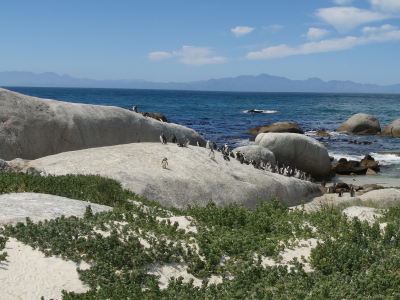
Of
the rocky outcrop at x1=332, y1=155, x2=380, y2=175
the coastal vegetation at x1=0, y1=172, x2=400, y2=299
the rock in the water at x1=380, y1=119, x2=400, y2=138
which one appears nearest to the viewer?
the coastal vegetation at x1=0, y1=172, x2=400, y2=299

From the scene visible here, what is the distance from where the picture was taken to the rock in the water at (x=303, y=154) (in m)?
27.6

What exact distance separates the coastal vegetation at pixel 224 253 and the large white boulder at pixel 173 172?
3702 mm

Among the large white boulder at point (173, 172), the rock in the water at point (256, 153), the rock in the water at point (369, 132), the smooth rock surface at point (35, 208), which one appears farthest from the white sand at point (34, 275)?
the rock in the water at point (369, 132)

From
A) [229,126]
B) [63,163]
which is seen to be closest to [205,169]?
[63,163]

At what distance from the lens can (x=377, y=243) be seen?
7828mm

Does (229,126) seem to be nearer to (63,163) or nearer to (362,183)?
(362,183)

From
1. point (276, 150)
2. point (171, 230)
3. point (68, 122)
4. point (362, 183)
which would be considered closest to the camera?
point (171, 230)

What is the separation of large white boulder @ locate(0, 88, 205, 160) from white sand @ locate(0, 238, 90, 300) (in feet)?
30.6

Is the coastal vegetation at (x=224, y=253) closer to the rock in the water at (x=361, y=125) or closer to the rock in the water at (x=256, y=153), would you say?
the rock in the water at (x=256, y=153)

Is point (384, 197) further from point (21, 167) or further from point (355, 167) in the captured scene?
point (21, 167)

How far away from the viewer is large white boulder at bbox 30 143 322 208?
1252 cm

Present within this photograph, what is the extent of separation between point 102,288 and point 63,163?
8.71 meters

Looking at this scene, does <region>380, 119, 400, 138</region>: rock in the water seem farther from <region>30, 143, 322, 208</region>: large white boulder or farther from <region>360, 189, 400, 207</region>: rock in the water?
<region>30, 143, 322, 208</region>: large white boulder

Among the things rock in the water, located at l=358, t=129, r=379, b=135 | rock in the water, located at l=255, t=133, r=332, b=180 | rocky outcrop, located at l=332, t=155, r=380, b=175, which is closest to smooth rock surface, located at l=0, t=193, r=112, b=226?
rock in the water, located at l=255, t=133, r=332, b=180
